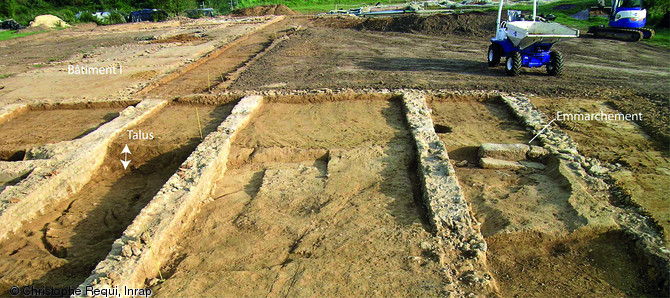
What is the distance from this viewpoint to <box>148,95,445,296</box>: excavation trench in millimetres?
3299

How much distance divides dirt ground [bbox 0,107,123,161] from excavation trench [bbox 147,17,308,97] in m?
1.45

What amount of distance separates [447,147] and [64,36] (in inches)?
973

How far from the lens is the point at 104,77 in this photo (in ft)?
35.8

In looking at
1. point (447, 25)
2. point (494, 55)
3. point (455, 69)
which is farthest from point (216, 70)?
point (447, 25)

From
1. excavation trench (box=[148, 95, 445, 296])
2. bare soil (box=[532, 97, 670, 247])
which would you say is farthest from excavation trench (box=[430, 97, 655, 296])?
excavation trench (box=[148, 95, 445, 296])

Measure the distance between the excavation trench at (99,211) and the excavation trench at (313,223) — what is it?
90 cm

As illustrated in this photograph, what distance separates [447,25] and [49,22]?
2726 centimetres

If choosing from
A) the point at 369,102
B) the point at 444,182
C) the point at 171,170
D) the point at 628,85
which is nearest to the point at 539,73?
the point at 628,85

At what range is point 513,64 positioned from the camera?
31.7 ft

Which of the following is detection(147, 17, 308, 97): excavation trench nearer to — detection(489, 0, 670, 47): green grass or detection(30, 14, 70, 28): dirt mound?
detection(489, 0, 670, 47): green grass

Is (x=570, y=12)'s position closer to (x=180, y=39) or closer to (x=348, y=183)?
(x=180, y=39)

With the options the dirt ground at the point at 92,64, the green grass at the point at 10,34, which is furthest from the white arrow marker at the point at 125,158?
the green grass at the point at 10,34

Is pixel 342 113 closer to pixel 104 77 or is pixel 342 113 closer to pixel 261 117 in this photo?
pixel 261 117

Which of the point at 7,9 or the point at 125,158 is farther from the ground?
the point at 7,9
